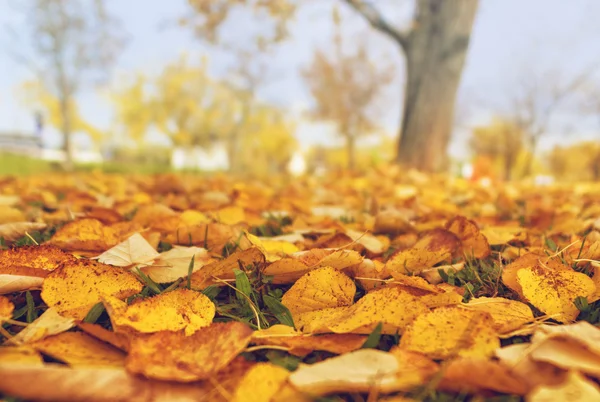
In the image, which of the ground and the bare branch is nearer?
the ground

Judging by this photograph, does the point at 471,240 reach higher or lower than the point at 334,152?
higher

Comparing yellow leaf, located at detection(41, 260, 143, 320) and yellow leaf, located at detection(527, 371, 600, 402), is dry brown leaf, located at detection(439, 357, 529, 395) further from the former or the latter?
yellow leaf, located at detection(41, 260, 143, 320)

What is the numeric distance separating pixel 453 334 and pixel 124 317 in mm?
440

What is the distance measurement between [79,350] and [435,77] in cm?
486

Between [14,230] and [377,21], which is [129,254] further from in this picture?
[377,21]

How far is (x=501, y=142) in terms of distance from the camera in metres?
35.7

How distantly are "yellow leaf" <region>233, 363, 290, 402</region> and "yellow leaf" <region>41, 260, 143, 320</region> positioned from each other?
326 mm

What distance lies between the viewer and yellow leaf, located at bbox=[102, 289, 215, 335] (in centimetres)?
61

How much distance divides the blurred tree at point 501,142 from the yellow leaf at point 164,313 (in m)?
31.5

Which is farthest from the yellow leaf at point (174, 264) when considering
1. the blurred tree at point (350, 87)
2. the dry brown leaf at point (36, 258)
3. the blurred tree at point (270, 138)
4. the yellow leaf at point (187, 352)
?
the blurred tree at point (270, 138)

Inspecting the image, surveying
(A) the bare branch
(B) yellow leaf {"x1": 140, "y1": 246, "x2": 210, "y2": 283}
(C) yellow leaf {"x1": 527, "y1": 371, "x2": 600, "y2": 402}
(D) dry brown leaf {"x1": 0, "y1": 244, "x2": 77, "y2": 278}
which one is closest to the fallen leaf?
(D) dry brown leaf {"x1": 0, "y1": 244, "x2": 77, "y2": 278}

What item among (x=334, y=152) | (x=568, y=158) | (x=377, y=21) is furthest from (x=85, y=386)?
(x=334, y=152)

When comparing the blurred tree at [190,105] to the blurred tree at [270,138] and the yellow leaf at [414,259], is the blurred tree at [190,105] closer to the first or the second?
the blurred tree at [270,138]

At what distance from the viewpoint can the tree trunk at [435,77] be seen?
4.78 meters
